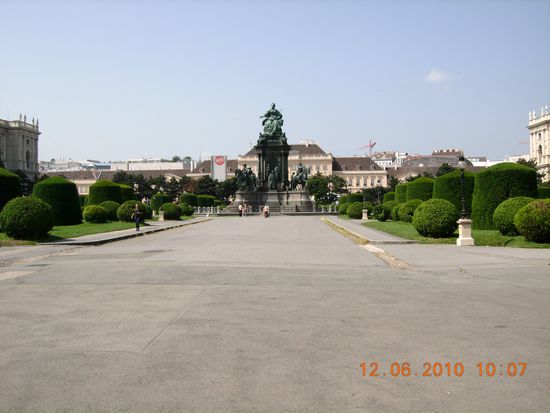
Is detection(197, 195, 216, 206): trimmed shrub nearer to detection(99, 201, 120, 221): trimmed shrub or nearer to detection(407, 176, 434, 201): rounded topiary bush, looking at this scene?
detection(99, 201, 120, 221): trimmed shrub

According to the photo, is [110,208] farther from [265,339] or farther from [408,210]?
[265,339]

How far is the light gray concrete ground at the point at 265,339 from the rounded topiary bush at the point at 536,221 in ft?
25.5

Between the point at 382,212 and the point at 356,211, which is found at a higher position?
the point at 382,212

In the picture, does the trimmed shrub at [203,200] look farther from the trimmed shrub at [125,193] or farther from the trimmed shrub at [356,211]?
the trimmed shrub at [356,211]

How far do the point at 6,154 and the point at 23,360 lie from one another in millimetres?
160600

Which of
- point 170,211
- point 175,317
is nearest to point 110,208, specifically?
point 170,211

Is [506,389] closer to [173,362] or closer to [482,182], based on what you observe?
[173,362]

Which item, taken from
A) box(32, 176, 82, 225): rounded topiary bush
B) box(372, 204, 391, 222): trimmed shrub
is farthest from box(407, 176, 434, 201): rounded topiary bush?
box(32, 176, 82, 225): rounded topiary bush

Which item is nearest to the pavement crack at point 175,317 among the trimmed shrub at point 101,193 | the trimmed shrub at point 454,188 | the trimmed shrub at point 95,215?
the trimmed shrub at point 454,188

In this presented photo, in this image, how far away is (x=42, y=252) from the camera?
21.4 metres

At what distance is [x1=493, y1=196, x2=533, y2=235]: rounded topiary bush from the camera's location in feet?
80.7

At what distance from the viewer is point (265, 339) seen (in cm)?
722

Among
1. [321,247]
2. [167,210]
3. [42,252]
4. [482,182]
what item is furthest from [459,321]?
[167,210]
